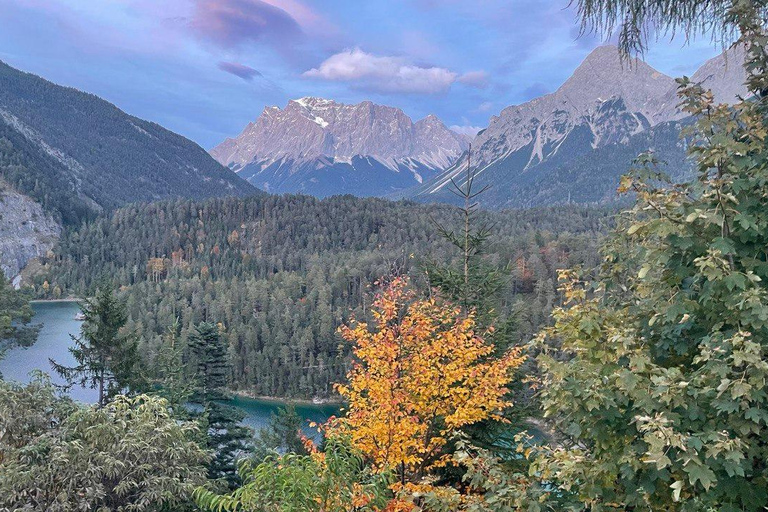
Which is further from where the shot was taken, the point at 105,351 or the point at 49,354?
the point at 49,354

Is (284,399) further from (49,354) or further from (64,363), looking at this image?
(49,354)

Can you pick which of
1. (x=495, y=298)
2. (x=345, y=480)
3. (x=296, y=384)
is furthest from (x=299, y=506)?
(x=296, y=384)

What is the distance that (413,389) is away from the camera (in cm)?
1378

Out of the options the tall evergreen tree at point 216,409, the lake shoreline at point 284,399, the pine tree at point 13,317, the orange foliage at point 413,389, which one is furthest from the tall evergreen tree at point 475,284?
the lake shoreline at point 284,399

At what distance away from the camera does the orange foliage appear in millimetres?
13062

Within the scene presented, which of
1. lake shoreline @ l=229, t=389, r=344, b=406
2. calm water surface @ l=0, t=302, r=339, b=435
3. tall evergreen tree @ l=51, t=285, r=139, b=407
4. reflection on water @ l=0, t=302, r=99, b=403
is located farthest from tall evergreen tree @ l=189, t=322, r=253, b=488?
lake shoreline @ l=229, t=389, r=344, b=406

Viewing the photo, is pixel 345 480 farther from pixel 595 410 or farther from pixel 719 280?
pixel 719 280

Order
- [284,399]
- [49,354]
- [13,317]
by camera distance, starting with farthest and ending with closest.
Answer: [284,399] → [49,354] → [13,317]

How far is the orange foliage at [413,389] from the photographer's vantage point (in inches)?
514

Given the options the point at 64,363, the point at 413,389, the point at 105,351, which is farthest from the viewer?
the point at 64,363

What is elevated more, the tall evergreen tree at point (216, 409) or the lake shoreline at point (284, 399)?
the tall evergreen tree at point (216, 409)

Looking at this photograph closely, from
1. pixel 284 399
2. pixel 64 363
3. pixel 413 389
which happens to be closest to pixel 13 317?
pixel 413 389

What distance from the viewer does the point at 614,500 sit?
607cm

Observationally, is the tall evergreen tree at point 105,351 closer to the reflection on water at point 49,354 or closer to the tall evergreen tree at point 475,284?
the tall evergreen tree at point 475,284
